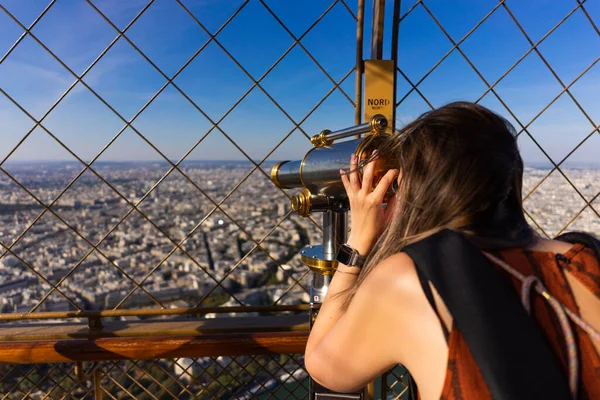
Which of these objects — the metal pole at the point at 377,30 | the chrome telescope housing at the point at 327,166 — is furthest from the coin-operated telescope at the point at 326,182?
the metal pole at the point at 377,30

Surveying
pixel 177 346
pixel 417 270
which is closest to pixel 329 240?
pixel 417 270

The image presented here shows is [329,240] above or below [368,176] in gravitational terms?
below

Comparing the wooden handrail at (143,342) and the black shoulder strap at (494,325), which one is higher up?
the black shoulder strap at (494,325)

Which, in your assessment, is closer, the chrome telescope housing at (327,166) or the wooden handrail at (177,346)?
the chrome telescope housing at (327,166)

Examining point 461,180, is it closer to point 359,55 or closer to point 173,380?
point 359,55

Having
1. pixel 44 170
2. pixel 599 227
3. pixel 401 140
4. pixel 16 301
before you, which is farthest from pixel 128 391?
pixel 599 227

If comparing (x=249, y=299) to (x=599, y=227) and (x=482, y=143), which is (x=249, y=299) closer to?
(x=482, y=143)

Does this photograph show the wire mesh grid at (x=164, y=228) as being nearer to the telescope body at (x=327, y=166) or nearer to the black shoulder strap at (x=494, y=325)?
the telescope body at (x=327, y=166)
